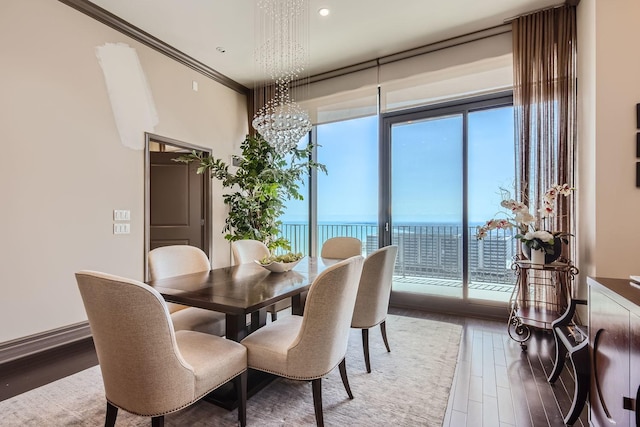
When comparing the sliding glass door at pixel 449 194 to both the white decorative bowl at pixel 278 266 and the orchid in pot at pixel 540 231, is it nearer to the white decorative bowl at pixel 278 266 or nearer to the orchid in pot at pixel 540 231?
the orchid in pot at pixel 540 231

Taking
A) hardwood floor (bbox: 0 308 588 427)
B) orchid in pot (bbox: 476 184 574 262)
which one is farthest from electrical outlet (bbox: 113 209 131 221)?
orchid in pot (bbox: 476 184 574 262)

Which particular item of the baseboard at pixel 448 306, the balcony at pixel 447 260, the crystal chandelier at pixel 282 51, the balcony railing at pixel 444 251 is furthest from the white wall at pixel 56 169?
the baseboard at pixel 448 306

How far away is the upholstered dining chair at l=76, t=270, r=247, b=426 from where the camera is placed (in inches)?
47.4

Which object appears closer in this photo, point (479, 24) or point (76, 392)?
point (76, 392)

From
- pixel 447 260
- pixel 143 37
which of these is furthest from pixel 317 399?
pixel 143 37

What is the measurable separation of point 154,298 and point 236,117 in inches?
162

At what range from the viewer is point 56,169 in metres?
2.77

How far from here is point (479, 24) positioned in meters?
3.31

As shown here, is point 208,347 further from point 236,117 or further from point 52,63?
point 236,117

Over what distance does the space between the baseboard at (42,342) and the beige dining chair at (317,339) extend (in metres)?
2.22

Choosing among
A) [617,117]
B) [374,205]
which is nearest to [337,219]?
[374,205]

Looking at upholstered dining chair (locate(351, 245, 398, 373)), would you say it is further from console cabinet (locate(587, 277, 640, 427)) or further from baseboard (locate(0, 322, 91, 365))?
baseboard (locate(0, 322, 91, 365))

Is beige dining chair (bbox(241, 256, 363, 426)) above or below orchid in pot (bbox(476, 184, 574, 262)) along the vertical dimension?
below

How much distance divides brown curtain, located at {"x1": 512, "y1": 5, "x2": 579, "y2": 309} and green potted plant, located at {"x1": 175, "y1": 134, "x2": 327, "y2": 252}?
2.38 meters
